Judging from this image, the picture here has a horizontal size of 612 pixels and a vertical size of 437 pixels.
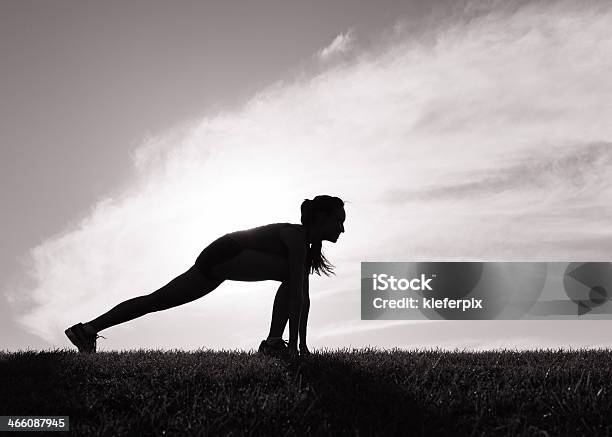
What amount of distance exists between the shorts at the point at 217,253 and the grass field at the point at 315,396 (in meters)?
1.12

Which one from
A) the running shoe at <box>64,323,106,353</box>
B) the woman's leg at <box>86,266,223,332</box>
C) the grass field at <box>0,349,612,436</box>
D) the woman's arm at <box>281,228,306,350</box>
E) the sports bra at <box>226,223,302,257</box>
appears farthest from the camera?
the running shoe at <box>64,323,106,353</box>

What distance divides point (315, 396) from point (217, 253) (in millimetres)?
2688

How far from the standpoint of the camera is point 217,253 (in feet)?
23.5

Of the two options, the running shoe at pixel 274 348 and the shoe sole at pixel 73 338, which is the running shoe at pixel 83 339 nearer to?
the shoe sole at pixel 73 338

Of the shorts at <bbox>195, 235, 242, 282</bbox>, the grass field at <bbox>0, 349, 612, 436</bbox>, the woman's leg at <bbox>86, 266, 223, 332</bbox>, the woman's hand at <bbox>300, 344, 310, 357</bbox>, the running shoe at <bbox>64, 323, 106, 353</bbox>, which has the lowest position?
the grass field at <bbox>0, 349, 612, 436</bbox>

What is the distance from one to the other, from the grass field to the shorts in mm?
1116

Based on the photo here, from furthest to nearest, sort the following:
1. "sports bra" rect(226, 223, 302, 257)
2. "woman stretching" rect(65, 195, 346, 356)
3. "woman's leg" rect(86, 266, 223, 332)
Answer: "woman's leg" rect(86, 266, 223, 332) → "sports bra" rect(226, 223, 302, 257) → "woman stretching" rect(65, 195, 346, 356)

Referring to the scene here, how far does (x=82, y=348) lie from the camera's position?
7855mm

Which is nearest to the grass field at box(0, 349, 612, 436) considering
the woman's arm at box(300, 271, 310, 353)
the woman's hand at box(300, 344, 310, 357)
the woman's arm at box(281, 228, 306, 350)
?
the woman's hand at box(300, 344, 310, 357)

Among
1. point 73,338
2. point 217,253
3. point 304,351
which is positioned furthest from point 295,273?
point 73,338

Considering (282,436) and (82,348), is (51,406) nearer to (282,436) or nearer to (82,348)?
(282,436)

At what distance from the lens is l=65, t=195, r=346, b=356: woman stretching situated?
6.71 metres

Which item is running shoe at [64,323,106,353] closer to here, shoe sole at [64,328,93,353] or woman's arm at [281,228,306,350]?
shoe sole at [64,328,93,353]

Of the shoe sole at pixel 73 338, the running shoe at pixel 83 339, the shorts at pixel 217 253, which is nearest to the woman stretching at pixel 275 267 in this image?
the shorts at pixel 217 253
